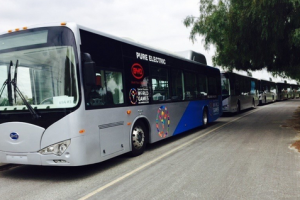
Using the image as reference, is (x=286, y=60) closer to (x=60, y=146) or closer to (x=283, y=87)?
(x=60, y=146)

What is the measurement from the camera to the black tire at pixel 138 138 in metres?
7.18

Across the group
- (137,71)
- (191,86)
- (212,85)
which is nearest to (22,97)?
(137,71)

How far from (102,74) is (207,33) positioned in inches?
431

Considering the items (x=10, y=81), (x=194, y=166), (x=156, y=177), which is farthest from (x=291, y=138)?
(x=10, y=81)

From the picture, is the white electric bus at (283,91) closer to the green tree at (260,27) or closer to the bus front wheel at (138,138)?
the green tree at (260,27)

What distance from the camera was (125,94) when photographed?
684 cm

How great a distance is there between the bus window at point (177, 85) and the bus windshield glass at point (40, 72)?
4782mm

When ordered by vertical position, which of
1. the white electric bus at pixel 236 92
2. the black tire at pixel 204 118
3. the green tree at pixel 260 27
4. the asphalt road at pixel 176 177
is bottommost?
the asphalt road at pixel 176 177

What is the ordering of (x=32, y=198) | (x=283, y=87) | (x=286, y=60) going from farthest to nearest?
(x=283, y=87), (x=286, y=60), (x=32, y=198)

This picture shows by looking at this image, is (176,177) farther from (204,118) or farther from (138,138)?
(204,118)

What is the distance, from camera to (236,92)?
20.2 meters

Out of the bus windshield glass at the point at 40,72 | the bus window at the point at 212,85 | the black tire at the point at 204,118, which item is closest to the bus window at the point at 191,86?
the black tire at the point at 204,118

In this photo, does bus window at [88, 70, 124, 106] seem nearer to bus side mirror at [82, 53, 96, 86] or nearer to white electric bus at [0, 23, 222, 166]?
white electric bus at [0, 23, 222, 166]

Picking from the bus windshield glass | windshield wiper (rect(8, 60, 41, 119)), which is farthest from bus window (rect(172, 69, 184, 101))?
windshield wiper (rect(8, 60, 41, 119))
